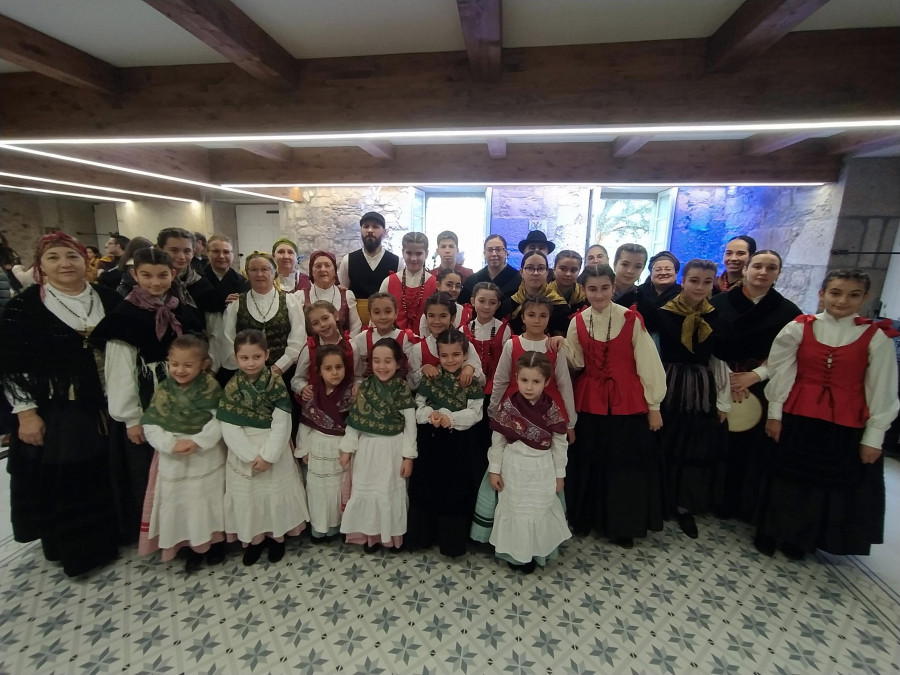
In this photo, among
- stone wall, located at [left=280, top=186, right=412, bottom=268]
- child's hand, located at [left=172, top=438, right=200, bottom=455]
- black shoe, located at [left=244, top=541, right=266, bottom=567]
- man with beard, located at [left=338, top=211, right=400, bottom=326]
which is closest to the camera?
child's hand, located at [left=172, top=438, right=200, bottom=455]

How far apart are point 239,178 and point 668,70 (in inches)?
180

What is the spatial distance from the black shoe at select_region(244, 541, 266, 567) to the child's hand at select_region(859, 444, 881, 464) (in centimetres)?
305

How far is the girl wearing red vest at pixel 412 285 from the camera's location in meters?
2.64

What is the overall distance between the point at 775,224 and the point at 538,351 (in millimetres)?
4621

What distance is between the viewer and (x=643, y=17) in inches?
78.1

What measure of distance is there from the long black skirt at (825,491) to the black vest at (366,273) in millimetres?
2646

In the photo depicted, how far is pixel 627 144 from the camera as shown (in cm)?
361

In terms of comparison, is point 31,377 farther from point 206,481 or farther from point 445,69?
point 445,69

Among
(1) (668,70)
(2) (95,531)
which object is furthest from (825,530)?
(2) (95,531)

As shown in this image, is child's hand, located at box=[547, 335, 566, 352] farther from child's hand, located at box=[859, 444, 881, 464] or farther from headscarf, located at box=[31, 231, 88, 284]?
headscarf, located at box=[31, 231, 88, 284]

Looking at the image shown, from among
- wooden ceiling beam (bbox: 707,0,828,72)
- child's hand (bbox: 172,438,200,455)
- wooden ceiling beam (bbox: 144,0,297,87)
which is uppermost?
wooden ceiling beam (bbox: 707,0,828,72)

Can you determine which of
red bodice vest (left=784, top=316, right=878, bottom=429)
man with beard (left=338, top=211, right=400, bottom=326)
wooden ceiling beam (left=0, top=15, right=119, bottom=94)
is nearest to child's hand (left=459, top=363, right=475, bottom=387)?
man with beard (left=338, top=211, right=400, bottom=326)

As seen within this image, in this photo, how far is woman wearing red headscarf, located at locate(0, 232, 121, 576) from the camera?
1.72 m

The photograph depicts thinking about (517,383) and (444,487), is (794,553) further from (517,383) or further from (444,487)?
(444,487)
